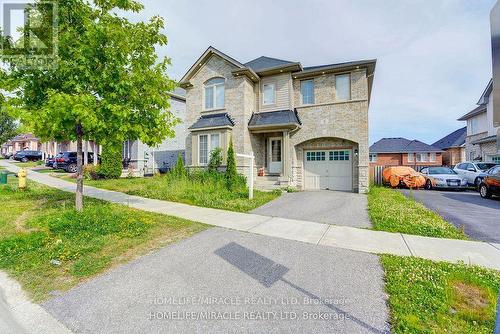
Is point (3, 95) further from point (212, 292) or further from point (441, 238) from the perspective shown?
point (441, 238)

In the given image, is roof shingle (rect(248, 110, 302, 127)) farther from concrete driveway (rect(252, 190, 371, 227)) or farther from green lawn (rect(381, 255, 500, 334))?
green lawn (rect(381, 255, 500, 334))

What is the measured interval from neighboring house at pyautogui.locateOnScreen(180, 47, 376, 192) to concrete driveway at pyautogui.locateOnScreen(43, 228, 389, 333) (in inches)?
385

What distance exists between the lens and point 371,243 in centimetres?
550

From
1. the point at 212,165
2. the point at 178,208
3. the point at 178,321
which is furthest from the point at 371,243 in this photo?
the point at 212,165

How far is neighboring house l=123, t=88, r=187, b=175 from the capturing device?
2127 centimetres

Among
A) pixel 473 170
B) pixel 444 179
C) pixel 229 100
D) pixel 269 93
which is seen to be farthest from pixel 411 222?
pixel 473 170

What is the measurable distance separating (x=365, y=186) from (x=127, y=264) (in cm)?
1213

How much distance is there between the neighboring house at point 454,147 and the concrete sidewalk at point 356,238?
117 ft

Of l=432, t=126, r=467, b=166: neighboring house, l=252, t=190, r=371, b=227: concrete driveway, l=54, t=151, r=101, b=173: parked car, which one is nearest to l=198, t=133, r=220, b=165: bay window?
l=252, t=190, r=371, b=227: concrete driveway

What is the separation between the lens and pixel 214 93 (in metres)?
15.8

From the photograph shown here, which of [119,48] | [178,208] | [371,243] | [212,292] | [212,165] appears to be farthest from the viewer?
[212,165]

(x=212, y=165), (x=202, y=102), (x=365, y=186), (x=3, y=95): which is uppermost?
(x=202, y=102)

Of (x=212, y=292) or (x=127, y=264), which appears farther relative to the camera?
→ (x=127, y=264)

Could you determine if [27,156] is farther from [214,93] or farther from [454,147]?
[454,147]
